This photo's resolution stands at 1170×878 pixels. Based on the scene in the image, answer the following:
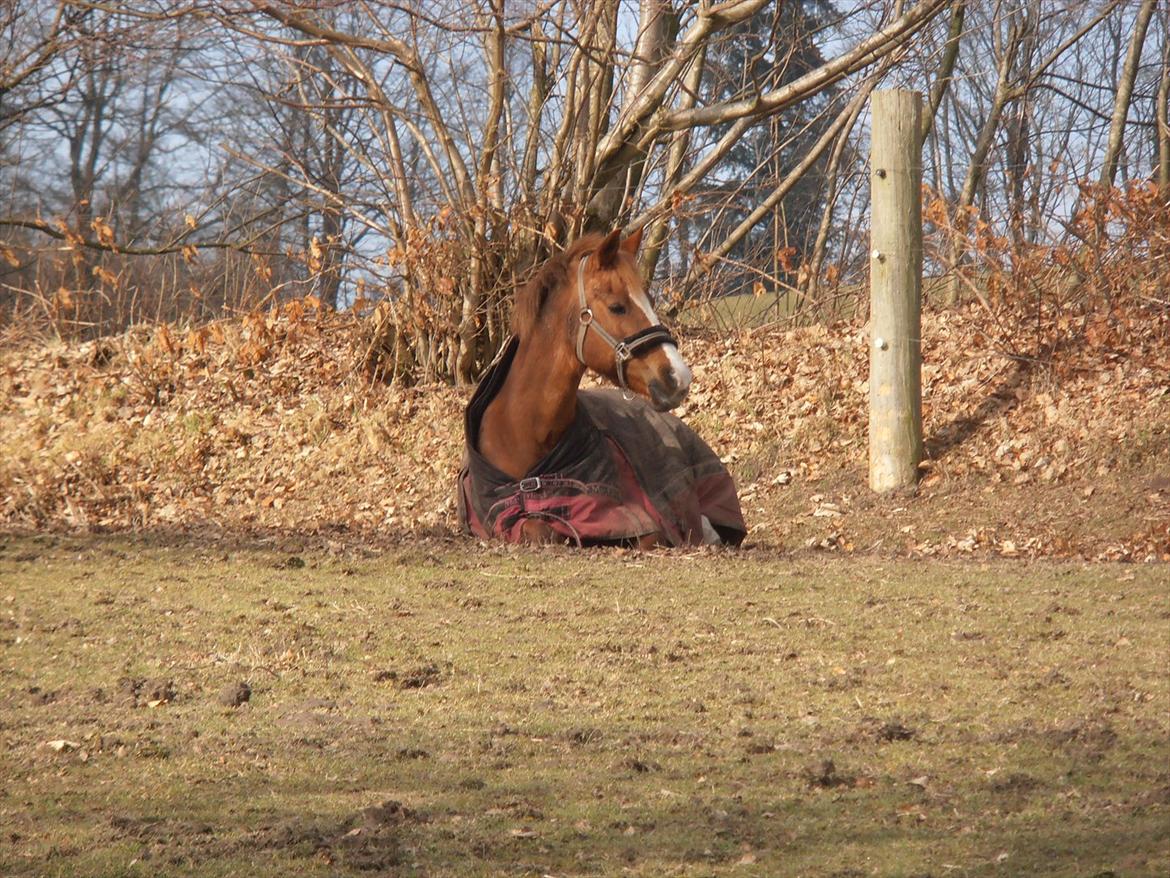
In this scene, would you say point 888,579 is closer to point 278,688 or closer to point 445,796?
point 278,688

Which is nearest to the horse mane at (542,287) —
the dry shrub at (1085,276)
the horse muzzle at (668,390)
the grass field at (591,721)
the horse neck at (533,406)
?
the horse neck at (533,406)

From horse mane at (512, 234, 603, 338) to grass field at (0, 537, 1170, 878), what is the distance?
67.5 inches

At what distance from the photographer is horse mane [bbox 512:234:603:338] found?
25.9ft

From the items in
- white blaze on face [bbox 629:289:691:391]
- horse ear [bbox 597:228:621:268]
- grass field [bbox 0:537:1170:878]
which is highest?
horse ear [bbox 597:228:621:268]

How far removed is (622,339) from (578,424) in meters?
0.71

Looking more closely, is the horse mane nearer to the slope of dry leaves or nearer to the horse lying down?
the horse lying down

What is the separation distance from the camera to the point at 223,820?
3.34m

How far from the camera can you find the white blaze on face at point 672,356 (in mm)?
7301

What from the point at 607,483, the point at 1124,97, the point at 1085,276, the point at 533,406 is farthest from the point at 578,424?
the point at 1124,97

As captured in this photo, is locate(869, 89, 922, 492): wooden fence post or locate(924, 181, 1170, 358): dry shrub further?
locate(924, 181, 1170, 358): dry shrub

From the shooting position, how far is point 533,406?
788 cm

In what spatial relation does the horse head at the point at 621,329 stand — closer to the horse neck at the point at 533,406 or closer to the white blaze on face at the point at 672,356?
the white blaze on face at the point at 672,356

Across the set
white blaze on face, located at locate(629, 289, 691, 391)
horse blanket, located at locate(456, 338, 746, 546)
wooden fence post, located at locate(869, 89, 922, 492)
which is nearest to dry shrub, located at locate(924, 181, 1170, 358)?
wooden fence post, located at locate(869, 89, 922, 492)

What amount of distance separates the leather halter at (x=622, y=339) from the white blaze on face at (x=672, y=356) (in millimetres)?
48
